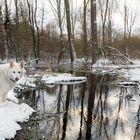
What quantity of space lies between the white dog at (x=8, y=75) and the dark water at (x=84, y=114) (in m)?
1.08

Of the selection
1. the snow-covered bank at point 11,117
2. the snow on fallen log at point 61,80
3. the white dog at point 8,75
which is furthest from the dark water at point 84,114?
the snow on fallen log at point 61,80

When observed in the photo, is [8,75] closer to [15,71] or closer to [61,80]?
[15,71]

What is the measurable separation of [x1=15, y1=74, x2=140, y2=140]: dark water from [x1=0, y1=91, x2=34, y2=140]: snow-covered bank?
0.20 m

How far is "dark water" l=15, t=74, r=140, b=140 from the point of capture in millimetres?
7320

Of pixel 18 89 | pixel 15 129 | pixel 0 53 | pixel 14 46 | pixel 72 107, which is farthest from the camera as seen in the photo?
pixel 0 53

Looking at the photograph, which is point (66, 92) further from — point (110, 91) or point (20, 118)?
point (20, 118)

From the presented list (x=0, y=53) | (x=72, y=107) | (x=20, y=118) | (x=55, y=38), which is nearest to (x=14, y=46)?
(x=0, y=53)

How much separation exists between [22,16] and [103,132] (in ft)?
122

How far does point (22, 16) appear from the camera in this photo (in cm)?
4312

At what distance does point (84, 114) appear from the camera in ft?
30.8

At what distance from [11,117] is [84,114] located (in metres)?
2.58

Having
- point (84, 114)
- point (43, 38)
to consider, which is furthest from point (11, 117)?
point (43, 38)

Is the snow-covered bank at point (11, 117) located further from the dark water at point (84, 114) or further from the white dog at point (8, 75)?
the white dog at point (8, 75)

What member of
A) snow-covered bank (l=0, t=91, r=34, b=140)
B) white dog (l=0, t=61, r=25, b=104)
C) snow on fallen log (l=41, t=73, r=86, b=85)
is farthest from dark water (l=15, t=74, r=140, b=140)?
snow on fallen log (l=41, t=73, r=86, b=85)
